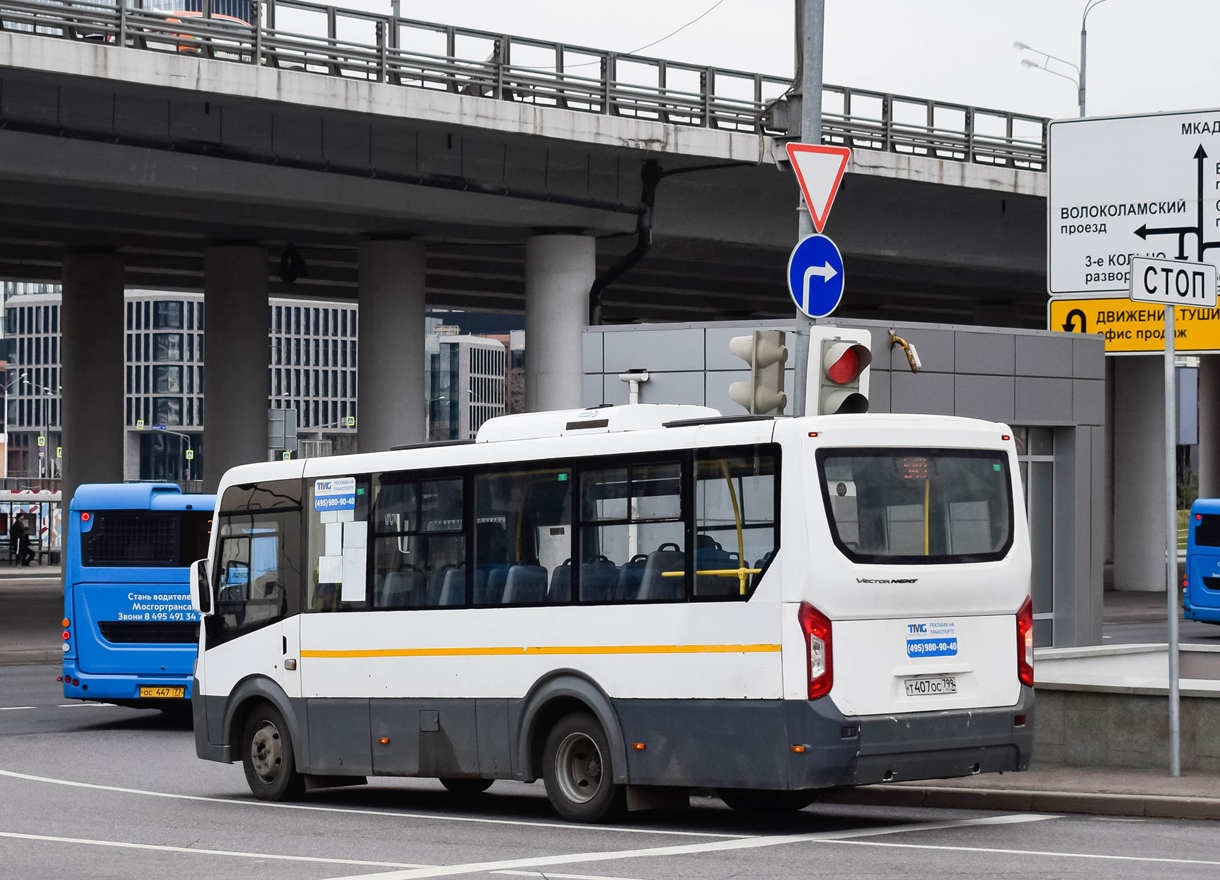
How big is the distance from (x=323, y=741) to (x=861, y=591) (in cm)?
470

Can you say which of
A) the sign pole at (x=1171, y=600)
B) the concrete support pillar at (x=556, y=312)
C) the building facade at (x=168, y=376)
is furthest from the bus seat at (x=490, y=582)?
the building facade at (x=168, y=376)

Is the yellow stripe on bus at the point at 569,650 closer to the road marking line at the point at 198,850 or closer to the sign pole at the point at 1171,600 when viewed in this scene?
the road marking line at the point at 198,850

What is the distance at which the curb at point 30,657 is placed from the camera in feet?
92.3

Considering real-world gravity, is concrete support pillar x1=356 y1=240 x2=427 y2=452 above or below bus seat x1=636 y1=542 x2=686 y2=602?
above

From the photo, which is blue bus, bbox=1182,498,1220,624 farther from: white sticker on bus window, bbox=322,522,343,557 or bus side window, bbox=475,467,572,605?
bus side window, bbox=475,467,572,605

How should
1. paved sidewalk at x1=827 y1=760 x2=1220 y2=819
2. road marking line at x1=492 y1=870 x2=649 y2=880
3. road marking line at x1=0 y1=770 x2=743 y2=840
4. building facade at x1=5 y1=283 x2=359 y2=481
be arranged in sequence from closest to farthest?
road marking line at x1=492 y1=870 x2=649 y2=880 < road marking line at x1=0 y1=770 x2=743 y2=840 < paved sidewalk at x1=827 y1=760 x2=1220 y2=819 < building facade at x1=5 y1=283 x2=359 y2=481

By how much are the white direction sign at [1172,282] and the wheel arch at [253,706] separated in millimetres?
6682

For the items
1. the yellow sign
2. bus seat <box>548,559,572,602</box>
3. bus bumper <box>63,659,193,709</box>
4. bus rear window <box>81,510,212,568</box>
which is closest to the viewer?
bus seat <box>548,559,572,602</box>

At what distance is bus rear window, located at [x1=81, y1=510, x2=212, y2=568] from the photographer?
20.6 m

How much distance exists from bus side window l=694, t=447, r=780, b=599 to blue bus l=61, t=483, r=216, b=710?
10.2 metres

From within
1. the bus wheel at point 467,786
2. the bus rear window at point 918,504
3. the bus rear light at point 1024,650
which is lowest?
the bus wheel at point 467,786

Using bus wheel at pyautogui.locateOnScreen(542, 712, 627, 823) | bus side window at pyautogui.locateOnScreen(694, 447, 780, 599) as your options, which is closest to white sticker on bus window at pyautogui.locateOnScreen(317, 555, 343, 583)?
bus wheel at pyautogui.locateOnScreen(542, 712, 627, 823)

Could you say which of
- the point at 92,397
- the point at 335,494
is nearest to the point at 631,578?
the point at 335,494

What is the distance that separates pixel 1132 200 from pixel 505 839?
7004mm
